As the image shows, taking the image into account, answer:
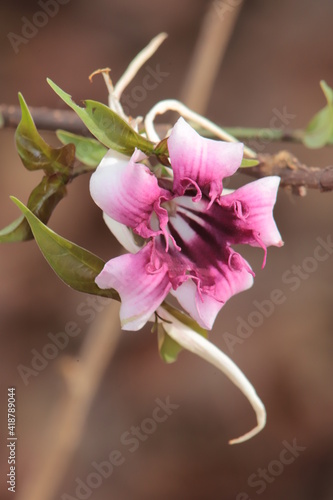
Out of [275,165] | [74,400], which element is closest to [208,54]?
[74,400]

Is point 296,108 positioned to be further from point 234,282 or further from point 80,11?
point 234,282

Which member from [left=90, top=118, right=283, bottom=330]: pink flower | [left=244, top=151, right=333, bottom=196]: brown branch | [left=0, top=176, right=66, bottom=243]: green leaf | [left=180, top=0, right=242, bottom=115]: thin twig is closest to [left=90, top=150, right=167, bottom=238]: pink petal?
[left=90, top=118, right=283, bottom=330]: pink flower

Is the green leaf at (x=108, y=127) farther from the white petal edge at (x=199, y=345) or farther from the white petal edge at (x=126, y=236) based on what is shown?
the white petal edge at (x=199, y=345)

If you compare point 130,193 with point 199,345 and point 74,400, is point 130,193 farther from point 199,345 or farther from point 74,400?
point 74,400

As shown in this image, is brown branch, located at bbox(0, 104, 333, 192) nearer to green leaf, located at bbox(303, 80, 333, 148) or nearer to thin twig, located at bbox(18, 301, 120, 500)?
green leaf, located at bbox(303, 80, 333, 148)

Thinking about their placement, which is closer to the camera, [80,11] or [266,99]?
[80,11]

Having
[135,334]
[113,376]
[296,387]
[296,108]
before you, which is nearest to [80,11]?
[296,108]

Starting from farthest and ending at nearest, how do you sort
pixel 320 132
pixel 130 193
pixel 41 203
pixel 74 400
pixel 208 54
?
1. pixel 208 54
2. pixel 74 400
3. pixel 320 132
4. pixel 41 203
5. pixel 130 193
